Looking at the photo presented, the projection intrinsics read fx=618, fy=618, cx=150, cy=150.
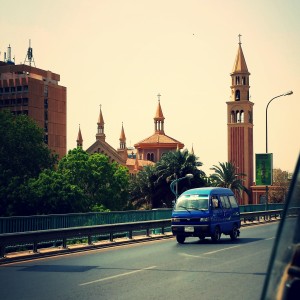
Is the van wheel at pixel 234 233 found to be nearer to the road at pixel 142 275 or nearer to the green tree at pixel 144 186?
the road at pixel 142 275

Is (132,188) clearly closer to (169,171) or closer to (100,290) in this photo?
(169,171)

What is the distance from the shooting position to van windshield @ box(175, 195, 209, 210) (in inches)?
874

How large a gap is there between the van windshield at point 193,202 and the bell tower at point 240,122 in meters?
101

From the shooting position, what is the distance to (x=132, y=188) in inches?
3142

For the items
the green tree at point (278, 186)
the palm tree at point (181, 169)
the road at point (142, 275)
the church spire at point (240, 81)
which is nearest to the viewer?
the road at point (142, 275)

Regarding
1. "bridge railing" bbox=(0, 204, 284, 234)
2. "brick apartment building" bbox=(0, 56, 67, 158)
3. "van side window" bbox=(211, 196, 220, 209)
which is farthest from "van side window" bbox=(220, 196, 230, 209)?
"brick apartment building" bbox=(0, 56, 67, 158)

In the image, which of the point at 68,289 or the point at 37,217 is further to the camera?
the point at 37,217

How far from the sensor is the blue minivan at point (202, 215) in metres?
22.0

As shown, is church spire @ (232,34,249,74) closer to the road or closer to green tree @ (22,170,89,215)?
green tree @ (22,170,89,215)

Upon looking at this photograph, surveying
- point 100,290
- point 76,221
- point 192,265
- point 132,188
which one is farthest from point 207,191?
point 132,188

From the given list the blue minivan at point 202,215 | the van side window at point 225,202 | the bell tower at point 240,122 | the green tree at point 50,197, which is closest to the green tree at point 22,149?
the green tree at point 50,197

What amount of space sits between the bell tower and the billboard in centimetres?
8101

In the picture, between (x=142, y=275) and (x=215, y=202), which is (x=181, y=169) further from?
(x=142, y=275)

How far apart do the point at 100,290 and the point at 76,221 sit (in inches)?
417
